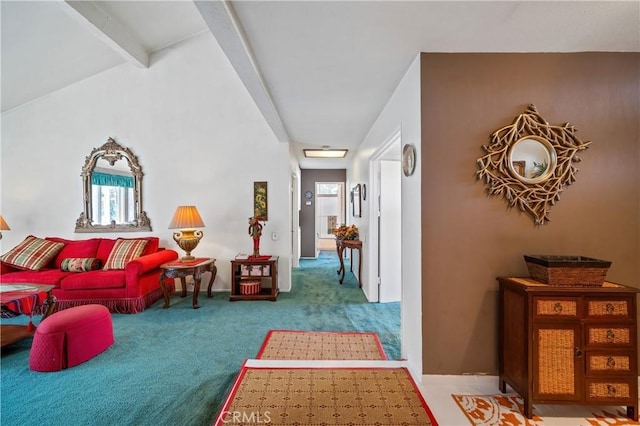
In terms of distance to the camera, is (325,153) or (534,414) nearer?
(534,414)

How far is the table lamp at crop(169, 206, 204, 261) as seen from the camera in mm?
3920

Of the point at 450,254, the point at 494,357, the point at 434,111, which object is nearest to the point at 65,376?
the point at 450,254

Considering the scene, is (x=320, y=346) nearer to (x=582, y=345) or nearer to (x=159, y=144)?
(x=582, y=345)

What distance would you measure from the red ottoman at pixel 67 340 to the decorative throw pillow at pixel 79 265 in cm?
146

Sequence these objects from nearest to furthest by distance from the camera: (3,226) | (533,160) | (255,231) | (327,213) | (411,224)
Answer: (533,160) < (411,224) < (3,226) < (255,231) < (327,213)

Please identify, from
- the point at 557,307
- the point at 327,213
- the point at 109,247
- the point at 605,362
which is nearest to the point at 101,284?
the point at 109,247

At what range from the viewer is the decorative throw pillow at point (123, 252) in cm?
374

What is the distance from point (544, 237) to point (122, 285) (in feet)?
14.2

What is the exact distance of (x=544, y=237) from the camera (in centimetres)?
196

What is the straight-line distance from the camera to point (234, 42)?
5.95 feet

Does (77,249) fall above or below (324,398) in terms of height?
above

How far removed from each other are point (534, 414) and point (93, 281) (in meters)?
4.43

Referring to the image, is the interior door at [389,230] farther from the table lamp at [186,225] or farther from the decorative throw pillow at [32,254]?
the decorative throw pillow at [32,254]

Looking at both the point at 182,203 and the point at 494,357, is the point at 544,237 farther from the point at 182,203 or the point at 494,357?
the point at 182,203
